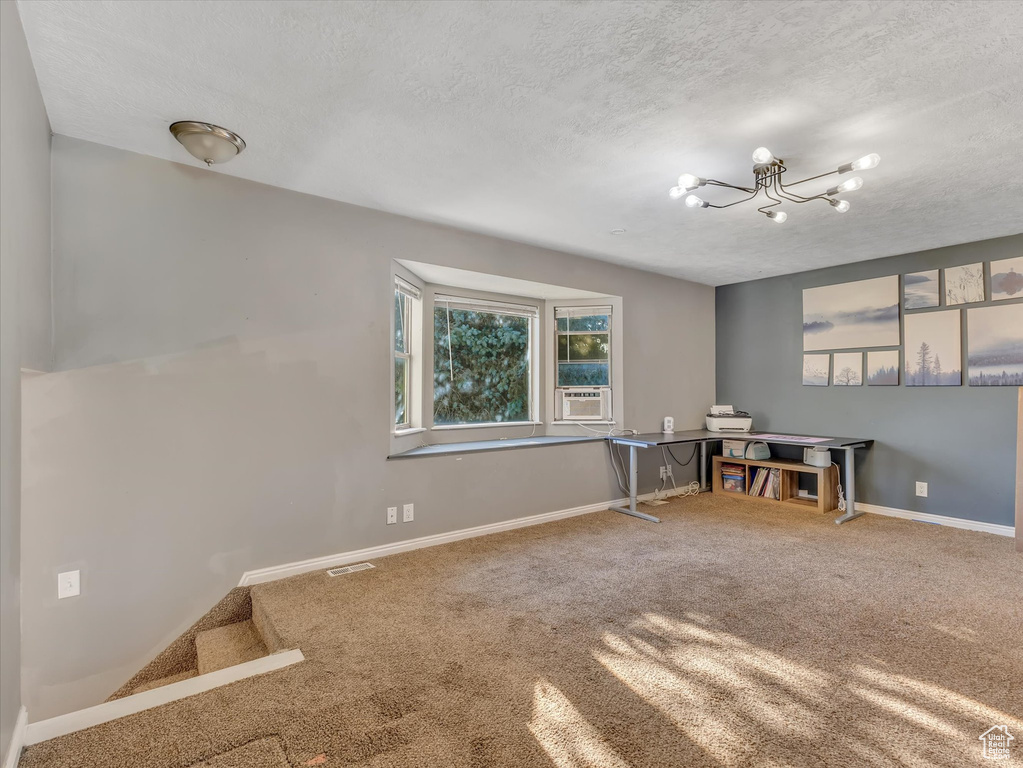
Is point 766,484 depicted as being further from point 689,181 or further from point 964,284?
point 689,181

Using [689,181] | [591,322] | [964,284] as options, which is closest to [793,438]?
[964,284]

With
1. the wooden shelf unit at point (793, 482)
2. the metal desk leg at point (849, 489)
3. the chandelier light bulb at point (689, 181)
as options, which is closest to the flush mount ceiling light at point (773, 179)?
the chandelier light bulb at point (689, 181)

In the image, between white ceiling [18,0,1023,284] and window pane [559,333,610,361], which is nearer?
white ceiling [18,0,1023,284]

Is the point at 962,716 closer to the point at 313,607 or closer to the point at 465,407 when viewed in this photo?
the point at 313,607

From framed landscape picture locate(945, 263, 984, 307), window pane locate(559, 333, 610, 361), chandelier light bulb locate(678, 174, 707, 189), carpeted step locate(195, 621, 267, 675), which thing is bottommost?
carpeted step locate(195, 621, 267, 675)

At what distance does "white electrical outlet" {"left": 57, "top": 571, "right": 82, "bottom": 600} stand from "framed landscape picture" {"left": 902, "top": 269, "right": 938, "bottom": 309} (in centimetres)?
589

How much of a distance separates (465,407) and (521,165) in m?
2.28

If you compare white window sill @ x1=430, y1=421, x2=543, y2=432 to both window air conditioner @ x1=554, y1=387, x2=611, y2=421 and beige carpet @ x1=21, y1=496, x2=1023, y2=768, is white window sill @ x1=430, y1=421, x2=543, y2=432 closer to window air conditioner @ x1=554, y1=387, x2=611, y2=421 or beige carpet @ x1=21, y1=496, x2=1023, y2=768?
window air conditioner @ x1=554, y1=387, x2=611, y2=421

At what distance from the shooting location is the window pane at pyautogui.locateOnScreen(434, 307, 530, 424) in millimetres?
4285

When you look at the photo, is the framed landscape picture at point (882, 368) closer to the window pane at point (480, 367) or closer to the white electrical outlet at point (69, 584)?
the window pane at point (480, 367)

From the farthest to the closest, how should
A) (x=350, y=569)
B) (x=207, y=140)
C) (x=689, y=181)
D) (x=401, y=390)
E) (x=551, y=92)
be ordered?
(x=401, y=390) < (x=350, y=569) < (x=689, y=181) < (x=207, y=140) < (x=551, y=92)

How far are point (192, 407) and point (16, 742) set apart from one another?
148cm

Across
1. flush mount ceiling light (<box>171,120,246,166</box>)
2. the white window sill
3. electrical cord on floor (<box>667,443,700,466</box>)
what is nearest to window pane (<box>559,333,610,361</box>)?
the white window sill

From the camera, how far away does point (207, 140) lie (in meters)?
2.28
